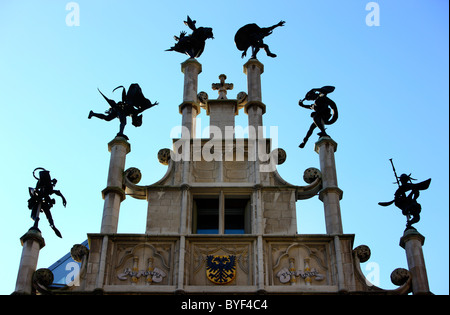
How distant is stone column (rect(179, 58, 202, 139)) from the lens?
19.5 m

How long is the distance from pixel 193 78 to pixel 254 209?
462 centimetres

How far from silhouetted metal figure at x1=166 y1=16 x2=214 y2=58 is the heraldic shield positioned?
22.1 feet

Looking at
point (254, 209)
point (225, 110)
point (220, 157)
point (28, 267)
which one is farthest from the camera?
point (225, 110)

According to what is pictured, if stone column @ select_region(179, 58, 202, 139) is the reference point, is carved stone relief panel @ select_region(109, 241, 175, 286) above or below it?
below

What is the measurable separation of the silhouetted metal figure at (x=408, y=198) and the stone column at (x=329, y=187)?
1016mm

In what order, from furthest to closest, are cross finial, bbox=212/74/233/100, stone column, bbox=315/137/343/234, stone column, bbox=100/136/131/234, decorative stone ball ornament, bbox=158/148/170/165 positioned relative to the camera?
cross finial, bbox=212/74/233/100
decorative stone ball ornament, bbox=158/148/170/165
stone column, bbox=100/136/131/234
stone column, bbox=315/137/343/234

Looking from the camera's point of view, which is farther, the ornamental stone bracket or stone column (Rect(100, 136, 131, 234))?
stone column (Rect(100, 136, 131, 234))

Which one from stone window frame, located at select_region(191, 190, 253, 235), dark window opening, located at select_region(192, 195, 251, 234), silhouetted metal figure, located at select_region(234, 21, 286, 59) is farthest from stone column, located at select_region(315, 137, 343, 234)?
silhouetted metal figure, located at select_region(234, 21, 286, 59)

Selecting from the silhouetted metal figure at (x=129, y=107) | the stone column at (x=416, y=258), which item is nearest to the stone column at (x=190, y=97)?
the silhouetted metal figure at (x=129, y=107)

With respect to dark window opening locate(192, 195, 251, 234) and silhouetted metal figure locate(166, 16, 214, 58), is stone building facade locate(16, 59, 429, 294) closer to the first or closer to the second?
dark window opening locate(192, 195, 251, 234)

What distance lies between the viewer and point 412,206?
57.5ft
